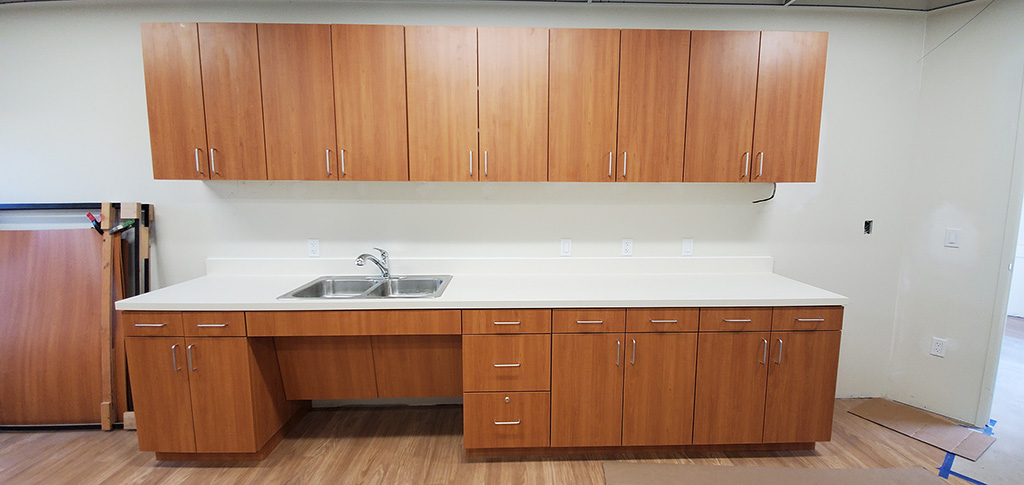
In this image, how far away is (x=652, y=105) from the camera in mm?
1974

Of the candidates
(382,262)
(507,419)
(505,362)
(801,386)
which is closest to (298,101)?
(382,262)

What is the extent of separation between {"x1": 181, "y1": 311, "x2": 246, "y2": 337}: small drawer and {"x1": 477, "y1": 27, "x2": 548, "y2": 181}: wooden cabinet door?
134 cm

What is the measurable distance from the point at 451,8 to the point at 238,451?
8.50 ft

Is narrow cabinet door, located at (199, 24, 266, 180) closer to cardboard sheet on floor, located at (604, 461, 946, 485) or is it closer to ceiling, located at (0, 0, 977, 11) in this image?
ceiling, located at (0, 0, 977, 11)

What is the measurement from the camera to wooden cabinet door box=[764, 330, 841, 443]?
6.19 ft

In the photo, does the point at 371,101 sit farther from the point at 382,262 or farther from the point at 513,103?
the point at 382,262

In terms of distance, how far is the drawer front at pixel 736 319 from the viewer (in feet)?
6.09

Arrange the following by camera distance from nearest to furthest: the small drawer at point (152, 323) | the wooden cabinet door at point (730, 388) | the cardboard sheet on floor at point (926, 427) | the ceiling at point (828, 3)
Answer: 1. the small drawer at point (152, 323)
2. the wooden cabinet door at point (730, 388)
3. the cardboard sheet on floor at point (926, 427)
4. the ceiling at point (828, 3)

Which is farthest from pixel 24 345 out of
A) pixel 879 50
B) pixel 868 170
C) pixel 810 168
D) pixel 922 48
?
pixel 922 48

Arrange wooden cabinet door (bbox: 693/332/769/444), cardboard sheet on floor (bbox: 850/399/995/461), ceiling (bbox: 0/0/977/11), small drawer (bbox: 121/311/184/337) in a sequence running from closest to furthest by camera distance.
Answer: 1. small drawer (bbox: 121/311/184/337)
2. wooden cabinet door (bbox: 693/332/769/444)
3. cardboard sheet on floor (bbox: 850/399/995/461)
4. ceiling (bbox: 0/0/977/11)

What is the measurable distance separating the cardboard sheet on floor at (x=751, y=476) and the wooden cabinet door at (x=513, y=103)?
1.52 metres

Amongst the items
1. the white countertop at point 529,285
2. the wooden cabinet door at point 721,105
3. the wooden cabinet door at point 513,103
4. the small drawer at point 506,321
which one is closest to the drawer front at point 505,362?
the small drawer at point 506,321

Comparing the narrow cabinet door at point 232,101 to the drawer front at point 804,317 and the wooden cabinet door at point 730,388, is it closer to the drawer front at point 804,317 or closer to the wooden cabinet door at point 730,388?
the wooden cabinet door at point 730,388

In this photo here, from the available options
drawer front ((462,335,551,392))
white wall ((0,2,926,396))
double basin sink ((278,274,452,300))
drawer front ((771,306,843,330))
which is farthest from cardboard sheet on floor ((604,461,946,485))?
double basin sink ((278,274,452,300))
